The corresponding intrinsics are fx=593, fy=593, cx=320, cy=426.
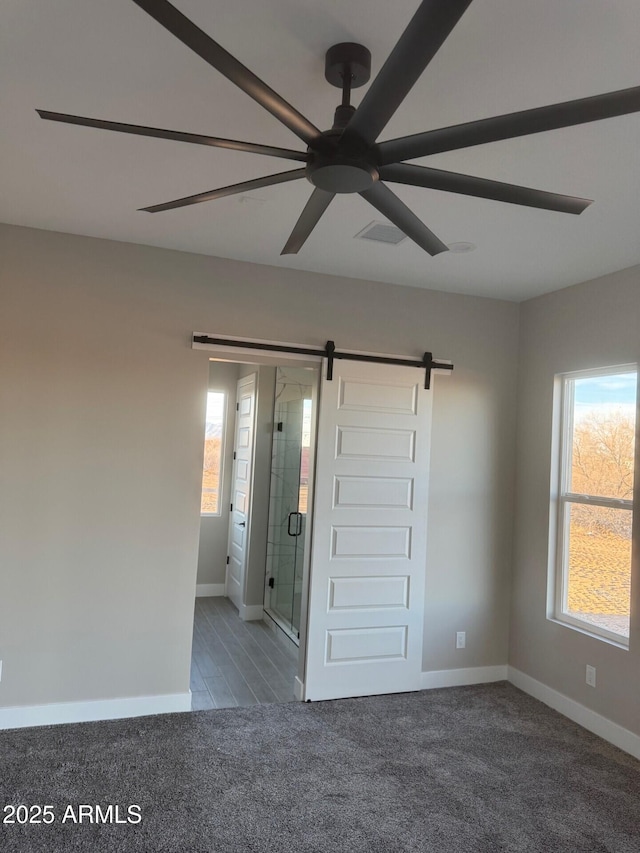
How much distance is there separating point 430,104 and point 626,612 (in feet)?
10.1

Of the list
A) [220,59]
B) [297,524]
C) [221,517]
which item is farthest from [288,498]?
[220,59]

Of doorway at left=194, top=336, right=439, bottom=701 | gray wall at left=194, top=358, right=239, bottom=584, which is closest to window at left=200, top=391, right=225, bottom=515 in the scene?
gray wall at left=194, top=358, right=239, bottom=584

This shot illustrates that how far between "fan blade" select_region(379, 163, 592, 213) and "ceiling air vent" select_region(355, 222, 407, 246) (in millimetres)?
1425

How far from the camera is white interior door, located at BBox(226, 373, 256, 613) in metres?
5.66

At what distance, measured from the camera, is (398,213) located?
5.87 feet

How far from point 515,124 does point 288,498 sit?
14.2 ft

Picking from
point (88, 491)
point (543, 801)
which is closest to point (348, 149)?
point (88, 491)

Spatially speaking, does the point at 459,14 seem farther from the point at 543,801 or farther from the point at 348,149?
the point at 543,801

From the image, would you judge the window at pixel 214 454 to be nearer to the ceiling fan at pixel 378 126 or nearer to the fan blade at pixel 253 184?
the ceiling fan at pixel 378 126

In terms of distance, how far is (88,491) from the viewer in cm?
347

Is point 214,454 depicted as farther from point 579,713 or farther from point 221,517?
point 579,713

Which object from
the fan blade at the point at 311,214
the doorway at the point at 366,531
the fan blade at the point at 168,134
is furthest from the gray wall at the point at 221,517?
the fan blade at the point at 168,134

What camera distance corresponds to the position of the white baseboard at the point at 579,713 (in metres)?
3.39

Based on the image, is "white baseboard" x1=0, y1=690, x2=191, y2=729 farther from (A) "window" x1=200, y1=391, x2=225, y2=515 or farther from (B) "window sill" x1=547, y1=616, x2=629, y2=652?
(A) "window" x1=200, y1=391, x2=225, y2=515
